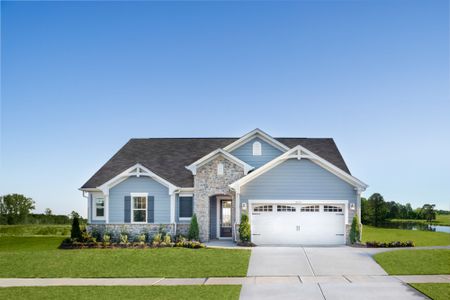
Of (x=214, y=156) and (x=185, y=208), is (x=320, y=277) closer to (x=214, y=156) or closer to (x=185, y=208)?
(x=214, y=156)

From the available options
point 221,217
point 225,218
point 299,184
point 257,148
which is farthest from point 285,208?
point 257,148

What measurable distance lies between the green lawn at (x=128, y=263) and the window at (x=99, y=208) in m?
5.56

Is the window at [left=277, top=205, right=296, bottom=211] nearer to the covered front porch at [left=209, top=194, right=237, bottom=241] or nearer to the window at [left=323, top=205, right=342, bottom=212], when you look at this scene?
the window at [left=323, top=205, right=342, bottom=212]

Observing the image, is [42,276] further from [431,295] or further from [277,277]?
[431,295]

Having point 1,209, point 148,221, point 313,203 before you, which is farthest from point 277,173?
point 1,209

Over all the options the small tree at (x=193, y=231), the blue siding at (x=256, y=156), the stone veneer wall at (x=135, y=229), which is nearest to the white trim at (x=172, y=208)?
the stone veneer wall at (x=135, y=229)

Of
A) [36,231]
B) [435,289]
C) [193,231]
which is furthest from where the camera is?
[36,231]

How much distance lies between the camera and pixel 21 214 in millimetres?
55906

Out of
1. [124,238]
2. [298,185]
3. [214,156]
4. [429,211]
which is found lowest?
[429,211]

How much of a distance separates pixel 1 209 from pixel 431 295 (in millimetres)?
54210

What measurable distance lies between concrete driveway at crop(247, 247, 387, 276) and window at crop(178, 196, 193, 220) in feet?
20.1

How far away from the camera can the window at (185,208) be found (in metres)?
26.1

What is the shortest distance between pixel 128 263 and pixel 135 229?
7.98 meters

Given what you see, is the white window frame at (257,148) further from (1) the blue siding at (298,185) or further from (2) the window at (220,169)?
(1) the blue siding at (298,185)
